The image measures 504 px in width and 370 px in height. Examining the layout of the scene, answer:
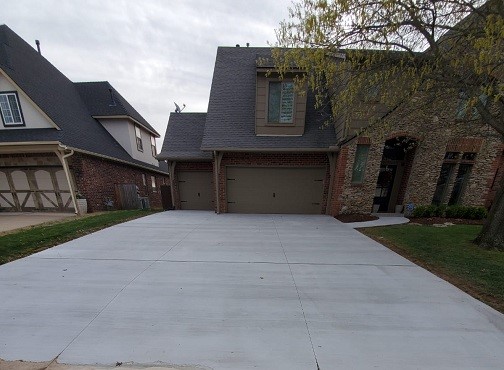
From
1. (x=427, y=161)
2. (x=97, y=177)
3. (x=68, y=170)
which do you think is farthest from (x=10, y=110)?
(x=427, y=161)

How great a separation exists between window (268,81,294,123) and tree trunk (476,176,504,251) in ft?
20.2

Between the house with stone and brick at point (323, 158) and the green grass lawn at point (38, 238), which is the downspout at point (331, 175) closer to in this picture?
the house with stone and brick at point (323, 158)

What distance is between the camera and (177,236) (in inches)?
201

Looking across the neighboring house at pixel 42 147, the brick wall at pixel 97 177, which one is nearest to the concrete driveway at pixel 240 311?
the brick wall at pixel 97 177

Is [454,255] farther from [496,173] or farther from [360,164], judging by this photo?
[496,173]

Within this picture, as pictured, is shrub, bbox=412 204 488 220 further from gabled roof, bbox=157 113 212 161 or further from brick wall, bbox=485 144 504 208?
gabled roof, bbox=157 113 212 161

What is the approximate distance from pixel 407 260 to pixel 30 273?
670 centimetres

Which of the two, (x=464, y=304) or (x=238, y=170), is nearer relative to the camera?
(x=464, y=304)

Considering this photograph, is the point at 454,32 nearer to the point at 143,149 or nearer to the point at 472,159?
the point at 472,159

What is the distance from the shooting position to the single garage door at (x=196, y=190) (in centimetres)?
931

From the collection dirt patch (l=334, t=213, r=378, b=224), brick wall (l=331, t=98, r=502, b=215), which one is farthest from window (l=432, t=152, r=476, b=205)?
dirt patch (l=334, t=213, r=378, b=224)

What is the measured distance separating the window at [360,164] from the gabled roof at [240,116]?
3.21 feet

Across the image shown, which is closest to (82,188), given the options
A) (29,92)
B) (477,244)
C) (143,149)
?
(29,92)

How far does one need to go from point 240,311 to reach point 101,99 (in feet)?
53.1
